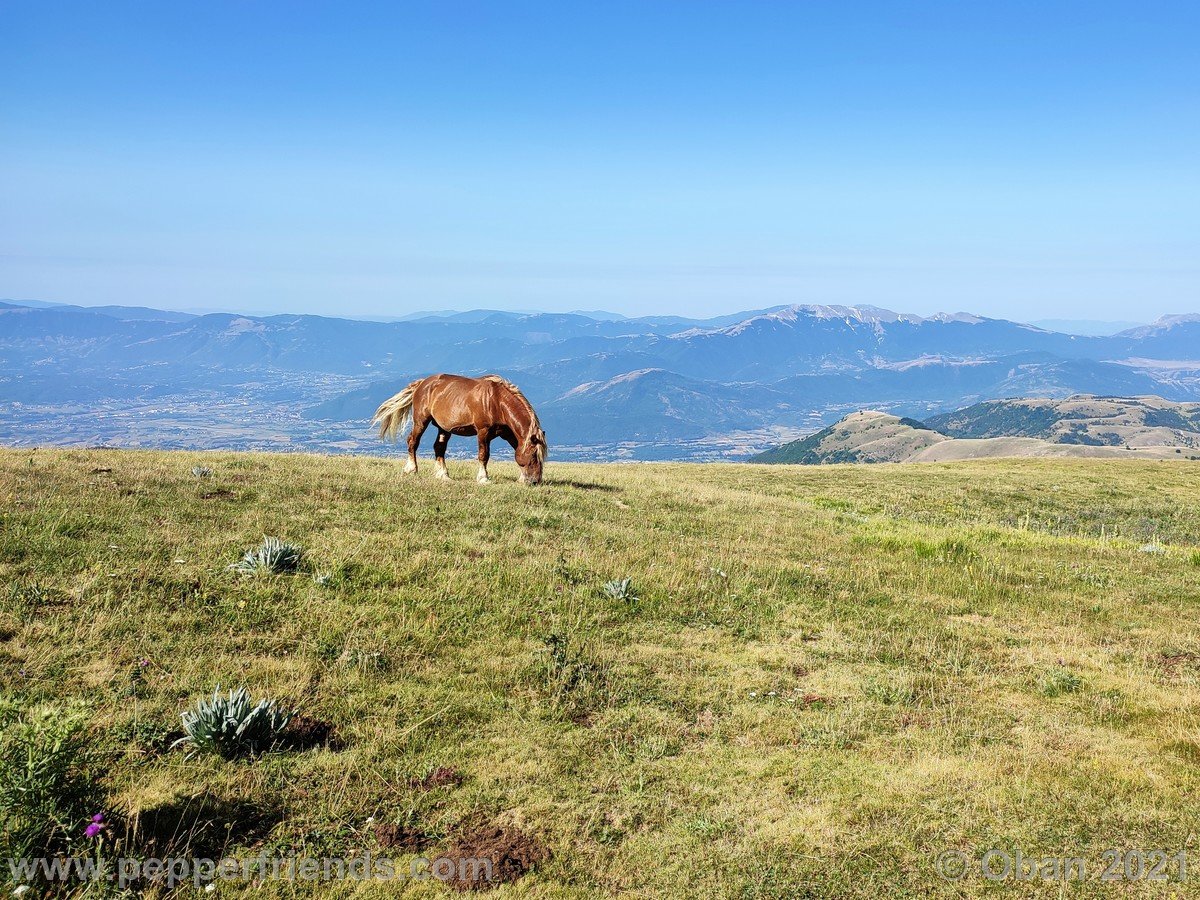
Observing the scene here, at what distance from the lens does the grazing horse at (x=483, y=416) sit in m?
19.2

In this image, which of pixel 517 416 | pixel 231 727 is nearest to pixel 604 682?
pixel 231 727

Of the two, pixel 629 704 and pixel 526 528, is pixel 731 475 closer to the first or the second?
pixel 526 528

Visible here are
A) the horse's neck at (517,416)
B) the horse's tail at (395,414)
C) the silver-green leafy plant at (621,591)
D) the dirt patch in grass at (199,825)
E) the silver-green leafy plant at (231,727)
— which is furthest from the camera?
the horse's tail at (395,414)

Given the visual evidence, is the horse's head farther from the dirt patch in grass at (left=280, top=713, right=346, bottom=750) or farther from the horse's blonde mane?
the dirt patch in grass at (left=280, top=713, right=346, bottom=750)

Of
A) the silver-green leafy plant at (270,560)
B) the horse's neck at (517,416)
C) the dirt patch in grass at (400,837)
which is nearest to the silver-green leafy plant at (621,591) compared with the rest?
the silver-green leafy plant at (270,560)

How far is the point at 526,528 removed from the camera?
1448cm

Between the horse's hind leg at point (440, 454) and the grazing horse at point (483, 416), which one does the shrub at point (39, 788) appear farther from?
the horse's hind leg at point (440, 454)

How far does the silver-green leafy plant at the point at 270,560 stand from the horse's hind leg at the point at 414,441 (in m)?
9.45

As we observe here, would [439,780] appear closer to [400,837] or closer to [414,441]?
[400,837]

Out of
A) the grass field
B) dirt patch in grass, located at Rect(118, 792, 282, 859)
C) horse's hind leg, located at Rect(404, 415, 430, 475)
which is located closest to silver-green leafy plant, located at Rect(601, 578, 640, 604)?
the grass field

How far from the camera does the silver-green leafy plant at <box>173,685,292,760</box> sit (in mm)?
6375

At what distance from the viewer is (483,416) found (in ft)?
63.2

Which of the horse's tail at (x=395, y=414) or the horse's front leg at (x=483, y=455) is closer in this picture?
the horse's front leg at (x=483, y=455)

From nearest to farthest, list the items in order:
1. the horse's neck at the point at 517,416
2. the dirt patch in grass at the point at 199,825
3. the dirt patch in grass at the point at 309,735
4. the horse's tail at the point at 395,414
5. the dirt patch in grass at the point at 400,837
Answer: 1. the dirt patch in grass at the point at 199,825
2. the dirt patch in grass at the point at 400,837
3. the dirt patch in grass at the point at 309,735
4. the horse's neck at the point at 517,416
5. the horse's tail at the point at 395,414
